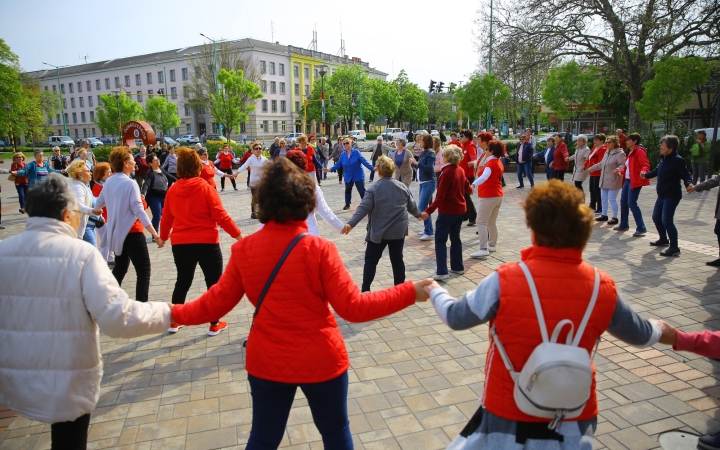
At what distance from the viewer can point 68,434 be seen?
2.52m

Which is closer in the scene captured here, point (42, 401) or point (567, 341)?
point (567, 341)

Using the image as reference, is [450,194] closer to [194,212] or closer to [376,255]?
[376,255]

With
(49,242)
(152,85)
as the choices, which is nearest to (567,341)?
(49,242)

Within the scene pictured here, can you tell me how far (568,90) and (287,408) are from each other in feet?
136

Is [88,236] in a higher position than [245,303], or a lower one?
higher

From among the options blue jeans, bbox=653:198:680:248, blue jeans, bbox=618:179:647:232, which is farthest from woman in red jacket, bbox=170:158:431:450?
blue jeans, bbox=618:179:647:232

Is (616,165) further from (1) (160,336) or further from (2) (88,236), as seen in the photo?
(2) (88,236)

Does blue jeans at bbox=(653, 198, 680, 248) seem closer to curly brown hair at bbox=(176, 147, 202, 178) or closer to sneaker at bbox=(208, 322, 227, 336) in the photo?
sneaker at bbox=(208, 322, 227, 336)

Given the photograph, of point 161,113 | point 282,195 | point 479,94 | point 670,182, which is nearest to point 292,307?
point 282,195

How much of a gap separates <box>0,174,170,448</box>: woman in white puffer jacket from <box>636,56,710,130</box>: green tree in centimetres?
2411

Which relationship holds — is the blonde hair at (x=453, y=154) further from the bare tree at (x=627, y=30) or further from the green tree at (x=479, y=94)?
the green tree at (x=479, y=94)

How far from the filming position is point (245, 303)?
6352mm

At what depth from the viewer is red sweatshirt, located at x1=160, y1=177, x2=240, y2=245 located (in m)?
4.93

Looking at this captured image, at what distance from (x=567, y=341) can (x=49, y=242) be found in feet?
7.74
